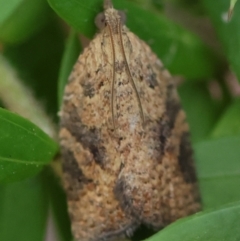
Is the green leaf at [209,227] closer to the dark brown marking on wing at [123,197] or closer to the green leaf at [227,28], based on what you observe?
the dark brown marking on wing at [123,197]

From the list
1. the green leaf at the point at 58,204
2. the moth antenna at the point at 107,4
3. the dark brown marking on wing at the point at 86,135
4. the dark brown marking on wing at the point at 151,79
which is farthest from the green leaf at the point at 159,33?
the green leaf at the point at 58,204

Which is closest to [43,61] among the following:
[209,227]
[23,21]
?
[23,21]

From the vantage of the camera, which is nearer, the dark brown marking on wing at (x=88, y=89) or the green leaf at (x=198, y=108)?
the dark brown marking on wing at (x=88, y=89)

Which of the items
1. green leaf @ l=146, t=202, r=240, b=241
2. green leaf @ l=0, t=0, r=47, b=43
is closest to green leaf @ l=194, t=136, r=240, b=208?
green leaf @ l=146, t=202, r=240, b=241

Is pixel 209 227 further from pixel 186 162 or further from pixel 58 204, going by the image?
pixel 58 204

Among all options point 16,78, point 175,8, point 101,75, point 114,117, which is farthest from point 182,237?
point 175,8
